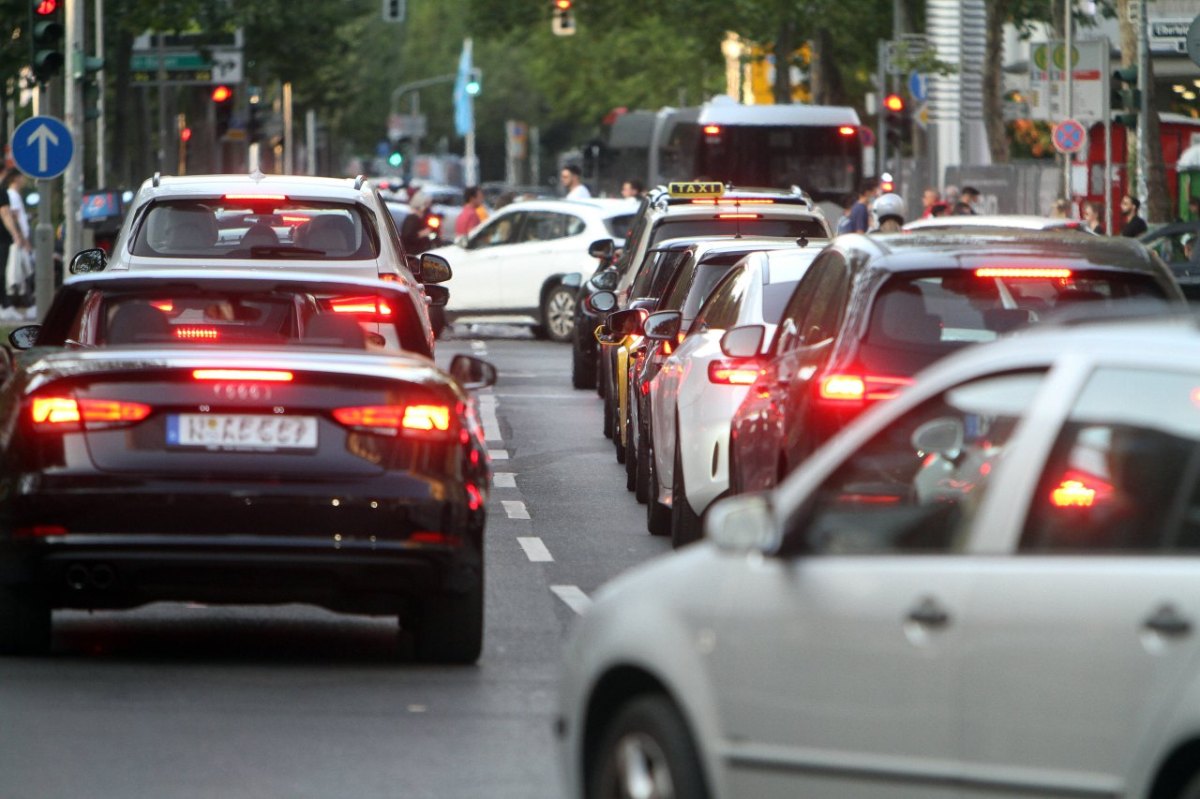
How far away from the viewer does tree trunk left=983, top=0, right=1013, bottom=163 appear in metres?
51.5

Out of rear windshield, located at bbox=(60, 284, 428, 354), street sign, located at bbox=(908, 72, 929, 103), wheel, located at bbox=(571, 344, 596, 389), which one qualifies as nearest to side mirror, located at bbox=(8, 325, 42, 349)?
rear windshield, located at bbox=(60, 284, 428, 354)

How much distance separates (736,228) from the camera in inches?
818

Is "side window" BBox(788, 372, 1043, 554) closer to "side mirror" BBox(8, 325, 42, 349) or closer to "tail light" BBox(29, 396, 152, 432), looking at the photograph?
"tail light" BBox(29, 396, 152, 432)

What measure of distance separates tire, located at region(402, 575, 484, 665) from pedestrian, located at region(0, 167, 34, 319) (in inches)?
963

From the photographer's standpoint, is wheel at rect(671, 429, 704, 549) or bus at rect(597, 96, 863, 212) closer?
wheel at rect(671, 429, 704, 549)

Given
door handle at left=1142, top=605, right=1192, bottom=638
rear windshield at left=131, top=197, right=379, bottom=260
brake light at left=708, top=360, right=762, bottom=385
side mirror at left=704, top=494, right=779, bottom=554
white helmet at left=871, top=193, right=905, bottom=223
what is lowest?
brake light at left=708, top=360, right=762, bottom=385

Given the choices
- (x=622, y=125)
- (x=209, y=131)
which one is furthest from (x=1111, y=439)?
(x=209, y=131)

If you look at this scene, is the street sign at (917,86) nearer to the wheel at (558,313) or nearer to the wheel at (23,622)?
the wheel at (558,313)

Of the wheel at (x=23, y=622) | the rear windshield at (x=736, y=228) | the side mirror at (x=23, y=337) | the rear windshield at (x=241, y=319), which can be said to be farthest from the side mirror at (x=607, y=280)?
the wheel at (x=23, y=622)

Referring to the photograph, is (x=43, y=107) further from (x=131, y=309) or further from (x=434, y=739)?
(x=434, y=739)

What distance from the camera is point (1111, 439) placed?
5.29 metres

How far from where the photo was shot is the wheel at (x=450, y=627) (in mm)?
9570

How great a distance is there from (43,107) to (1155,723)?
96.1ft

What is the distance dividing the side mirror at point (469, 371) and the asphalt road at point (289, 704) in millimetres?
952
